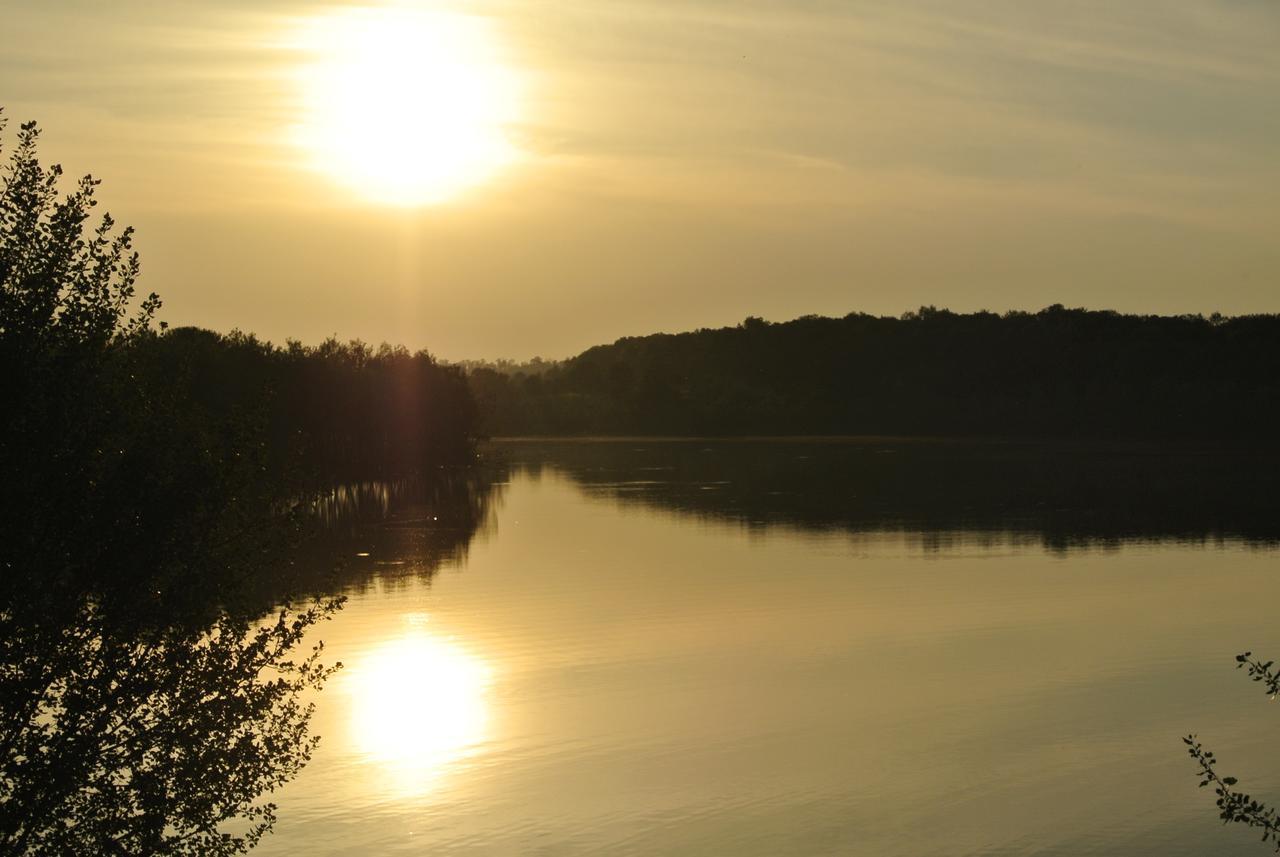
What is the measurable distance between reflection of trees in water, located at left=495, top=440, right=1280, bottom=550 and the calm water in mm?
3200

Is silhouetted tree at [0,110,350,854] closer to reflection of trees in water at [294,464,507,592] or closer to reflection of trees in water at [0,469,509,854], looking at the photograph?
reflection of trees in water at [0,469,509,854]

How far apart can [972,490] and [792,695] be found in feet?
220

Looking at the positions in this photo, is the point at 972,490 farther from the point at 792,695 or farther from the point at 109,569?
the point at 109,569

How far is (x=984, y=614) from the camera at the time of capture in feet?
139

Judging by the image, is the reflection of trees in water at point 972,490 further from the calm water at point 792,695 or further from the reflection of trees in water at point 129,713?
the reflection of trees in water at point 129,713

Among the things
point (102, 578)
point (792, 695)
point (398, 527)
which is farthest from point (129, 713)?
point (398, 527)

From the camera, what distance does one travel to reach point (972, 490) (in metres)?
95.7

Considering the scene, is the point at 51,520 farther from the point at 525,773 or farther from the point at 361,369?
the point at 361,369

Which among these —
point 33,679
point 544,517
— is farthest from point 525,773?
point 544,517

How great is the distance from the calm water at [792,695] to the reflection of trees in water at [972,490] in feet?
10.5

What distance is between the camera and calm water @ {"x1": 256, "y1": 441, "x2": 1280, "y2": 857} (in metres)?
22.3

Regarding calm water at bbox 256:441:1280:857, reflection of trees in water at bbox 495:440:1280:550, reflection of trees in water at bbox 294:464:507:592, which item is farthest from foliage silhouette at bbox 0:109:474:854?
reflection of trees in water at bbox 495:440:1280:550

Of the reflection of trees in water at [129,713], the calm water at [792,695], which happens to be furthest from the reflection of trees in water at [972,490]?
the reflection of trees in water at [129,713]

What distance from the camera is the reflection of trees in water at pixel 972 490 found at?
69375mm
